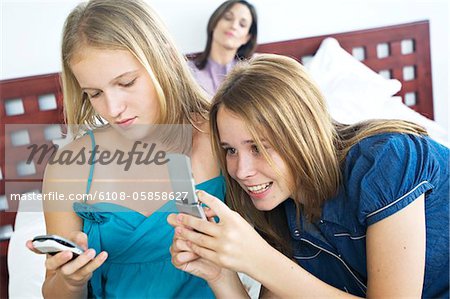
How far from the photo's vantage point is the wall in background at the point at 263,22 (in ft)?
6.37

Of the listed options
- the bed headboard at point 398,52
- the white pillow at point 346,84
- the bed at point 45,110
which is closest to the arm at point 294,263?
the bed at point 45,110

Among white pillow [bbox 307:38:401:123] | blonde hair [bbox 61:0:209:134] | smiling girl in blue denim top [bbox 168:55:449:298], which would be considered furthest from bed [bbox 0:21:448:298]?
smiling girl in blue denim top [bbox 168:55:449:298]

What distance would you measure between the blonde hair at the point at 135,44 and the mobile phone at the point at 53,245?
1.04ft

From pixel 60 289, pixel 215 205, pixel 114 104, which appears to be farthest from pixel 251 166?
pixel 60 289

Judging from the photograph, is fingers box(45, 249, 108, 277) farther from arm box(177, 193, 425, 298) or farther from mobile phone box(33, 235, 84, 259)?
arm box(177, 193, 425, 298)

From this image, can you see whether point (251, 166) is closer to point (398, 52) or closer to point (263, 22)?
point (263, 22)

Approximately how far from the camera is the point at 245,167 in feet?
3.46

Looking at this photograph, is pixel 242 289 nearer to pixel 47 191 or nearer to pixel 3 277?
pixel 47 191

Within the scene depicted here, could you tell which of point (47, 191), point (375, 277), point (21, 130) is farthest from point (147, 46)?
point (21, 130)

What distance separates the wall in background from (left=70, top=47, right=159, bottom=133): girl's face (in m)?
0.89

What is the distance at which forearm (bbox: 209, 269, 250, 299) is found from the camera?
1088 mm

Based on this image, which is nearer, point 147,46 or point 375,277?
point 375,277

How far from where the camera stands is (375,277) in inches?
40.4

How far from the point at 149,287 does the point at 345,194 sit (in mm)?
418
